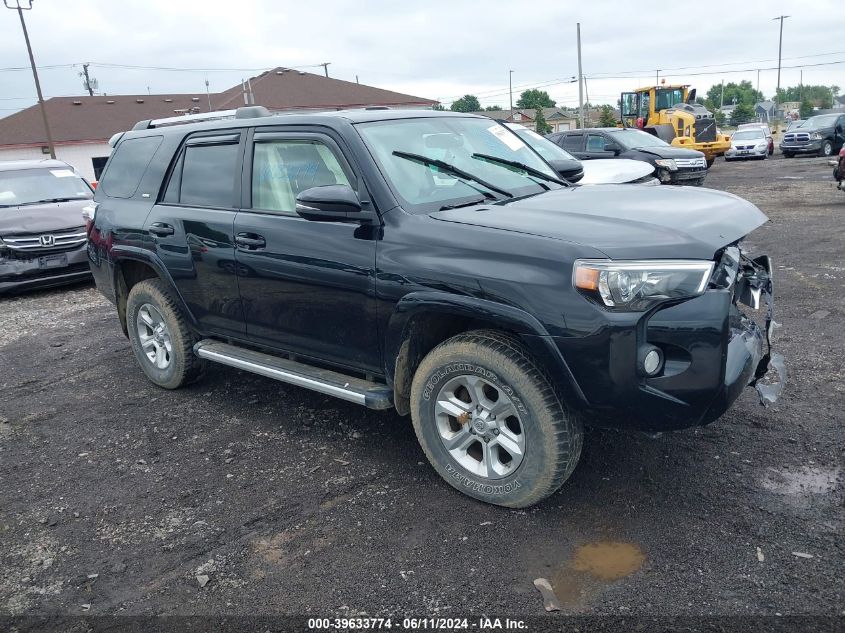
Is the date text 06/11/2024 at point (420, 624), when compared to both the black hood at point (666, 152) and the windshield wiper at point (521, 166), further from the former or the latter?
the black hood at point (666, 152)

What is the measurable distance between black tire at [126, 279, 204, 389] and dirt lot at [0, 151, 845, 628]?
0.64ft

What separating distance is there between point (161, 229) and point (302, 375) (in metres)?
1.64

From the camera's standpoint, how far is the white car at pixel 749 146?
28969mm

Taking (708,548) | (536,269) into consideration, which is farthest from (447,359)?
(708,548)

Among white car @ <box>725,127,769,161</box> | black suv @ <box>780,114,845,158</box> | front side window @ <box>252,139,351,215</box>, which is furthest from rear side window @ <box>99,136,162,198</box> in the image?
white car @ <box>725,127,769,161</box>

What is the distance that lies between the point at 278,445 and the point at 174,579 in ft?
4.31

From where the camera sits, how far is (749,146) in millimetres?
29016

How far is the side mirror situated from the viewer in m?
3.50

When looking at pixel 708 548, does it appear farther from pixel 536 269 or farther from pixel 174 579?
pixel 174 579

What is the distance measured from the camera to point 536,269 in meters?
3.00

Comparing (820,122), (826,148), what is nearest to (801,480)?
(826,148)

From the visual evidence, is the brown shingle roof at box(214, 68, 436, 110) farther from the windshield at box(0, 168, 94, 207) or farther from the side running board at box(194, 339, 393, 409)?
the side running board at box(194, 339, 393, 409)

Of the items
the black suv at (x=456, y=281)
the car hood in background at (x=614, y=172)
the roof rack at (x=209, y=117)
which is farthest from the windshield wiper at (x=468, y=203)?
the car hood in background at (x=614, y=172)

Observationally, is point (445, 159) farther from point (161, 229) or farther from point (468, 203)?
point (161, 229)
